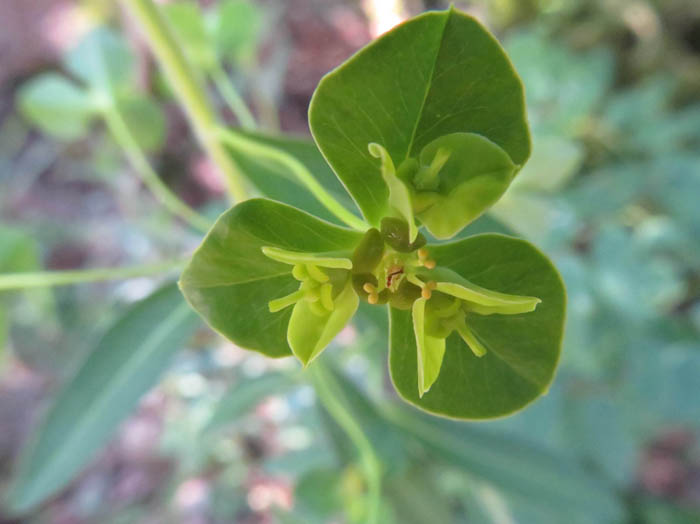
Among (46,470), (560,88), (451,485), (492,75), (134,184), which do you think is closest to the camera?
(492,75)

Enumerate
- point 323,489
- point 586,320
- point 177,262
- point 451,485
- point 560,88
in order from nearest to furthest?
point 177,262, point 323,489, point 586,320, point 451,485, point 560,88

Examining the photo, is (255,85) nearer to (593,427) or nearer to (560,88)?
(560,88)

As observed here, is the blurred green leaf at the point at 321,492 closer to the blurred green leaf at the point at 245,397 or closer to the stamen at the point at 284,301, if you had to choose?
the blurred green leaf at the point at 245,397

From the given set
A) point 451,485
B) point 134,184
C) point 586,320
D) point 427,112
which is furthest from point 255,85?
point 427,112

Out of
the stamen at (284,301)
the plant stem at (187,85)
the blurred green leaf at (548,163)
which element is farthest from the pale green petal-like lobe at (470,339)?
the blurred green leaf at (548,163)

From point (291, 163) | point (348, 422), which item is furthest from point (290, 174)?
point (348, 422)

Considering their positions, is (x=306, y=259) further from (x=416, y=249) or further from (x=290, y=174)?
(x=290, y=174)

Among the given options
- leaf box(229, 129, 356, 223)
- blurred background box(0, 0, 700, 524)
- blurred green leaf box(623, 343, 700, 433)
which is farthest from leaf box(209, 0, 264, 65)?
blurred green leaf box(623, 343, 700, 433)
